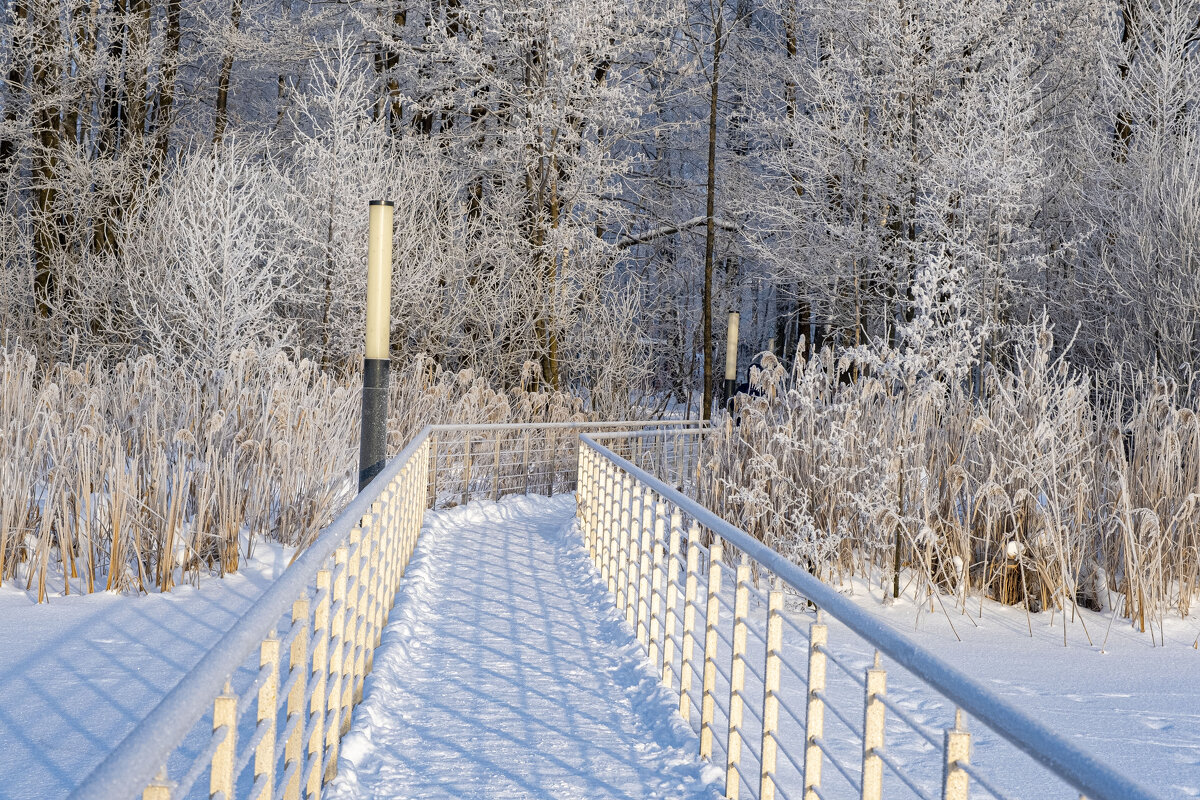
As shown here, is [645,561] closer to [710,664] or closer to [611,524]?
[611,524]

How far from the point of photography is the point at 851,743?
4.16 meters

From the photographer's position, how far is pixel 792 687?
5.07 meters

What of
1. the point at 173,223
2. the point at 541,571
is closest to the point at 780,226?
the point at 173,223

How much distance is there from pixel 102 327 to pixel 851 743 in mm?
13768

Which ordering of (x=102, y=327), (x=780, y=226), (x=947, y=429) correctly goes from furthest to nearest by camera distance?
1. (x=780, y=226)
2. (x=102, y=327)
3. (x=947, y=429)

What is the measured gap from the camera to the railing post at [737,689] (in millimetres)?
3262

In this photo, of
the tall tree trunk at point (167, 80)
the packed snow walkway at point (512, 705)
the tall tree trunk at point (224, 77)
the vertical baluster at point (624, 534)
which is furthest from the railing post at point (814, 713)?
the tall tree trunk at point (224, 77)

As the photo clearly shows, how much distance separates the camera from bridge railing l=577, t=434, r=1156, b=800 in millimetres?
1764

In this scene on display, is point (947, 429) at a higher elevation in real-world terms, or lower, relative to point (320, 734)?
higher

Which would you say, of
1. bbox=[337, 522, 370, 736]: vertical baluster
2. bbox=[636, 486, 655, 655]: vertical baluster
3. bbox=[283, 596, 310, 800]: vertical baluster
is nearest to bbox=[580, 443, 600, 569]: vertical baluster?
bbox=[636, 486, 655, 655]: vertical baluster

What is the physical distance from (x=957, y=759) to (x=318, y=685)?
5.57ft

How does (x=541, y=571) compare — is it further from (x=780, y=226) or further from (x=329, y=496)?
(x=780, y=226)

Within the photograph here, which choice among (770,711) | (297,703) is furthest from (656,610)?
(297,703)

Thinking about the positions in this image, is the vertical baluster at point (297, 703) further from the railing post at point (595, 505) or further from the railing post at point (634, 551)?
the railing post at point (595, 505)
